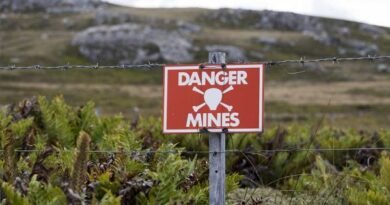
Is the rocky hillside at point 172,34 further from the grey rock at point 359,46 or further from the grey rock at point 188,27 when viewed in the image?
the grey rock at point 188,27

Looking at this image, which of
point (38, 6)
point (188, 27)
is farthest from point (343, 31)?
point (38, 6)

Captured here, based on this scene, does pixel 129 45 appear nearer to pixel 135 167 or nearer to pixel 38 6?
pixel 38 6

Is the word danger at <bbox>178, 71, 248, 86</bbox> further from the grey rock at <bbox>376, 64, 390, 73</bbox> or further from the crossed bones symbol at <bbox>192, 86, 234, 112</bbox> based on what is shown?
the grey rock at <bbox>376, 64, 390, 73</bbox>

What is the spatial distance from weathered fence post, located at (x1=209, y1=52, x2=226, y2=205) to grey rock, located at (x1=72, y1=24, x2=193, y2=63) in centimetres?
10625

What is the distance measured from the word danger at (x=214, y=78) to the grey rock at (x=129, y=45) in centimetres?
10622

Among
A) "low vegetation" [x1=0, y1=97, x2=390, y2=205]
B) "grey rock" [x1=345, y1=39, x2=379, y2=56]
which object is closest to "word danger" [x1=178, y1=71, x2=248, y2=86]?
"low vegetation" [x1=0, y1=97, x2=390, y2=205]

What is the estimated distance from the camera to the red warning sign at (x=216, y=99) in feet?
14.9

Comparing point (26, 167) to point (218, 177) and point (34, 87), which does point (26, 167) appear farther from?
point (34, 87)

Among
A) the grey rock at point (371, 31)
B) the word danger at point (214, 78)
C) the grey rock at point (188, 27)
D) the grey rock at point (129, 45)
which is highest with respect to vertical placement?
the grey rock at point (371, 31)

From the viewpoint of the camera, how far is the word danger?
4551mm

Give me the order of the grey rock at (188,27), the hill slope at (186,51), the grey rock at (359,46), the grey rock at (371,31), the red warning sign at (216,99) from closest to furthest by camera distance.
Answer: the red warning sign at (216,99), the hill slope at (186,51), the grey rock at (188,27), the grey rock at (359,46), the grey rock at (371,31)

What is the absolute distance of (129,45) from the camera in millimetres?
115250

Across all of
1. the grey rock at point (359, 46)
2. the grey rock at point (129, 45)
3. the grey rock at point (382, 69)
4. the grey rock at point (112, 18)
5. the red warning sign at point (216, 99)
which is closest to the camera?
the red warning sign at point (216, 99)

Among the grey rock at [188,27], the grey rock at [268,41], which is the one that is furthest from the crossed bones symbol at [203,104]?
the grey rock at [188,27]
